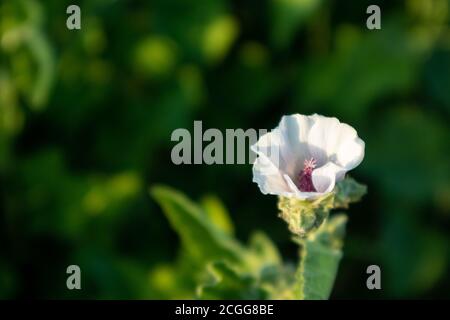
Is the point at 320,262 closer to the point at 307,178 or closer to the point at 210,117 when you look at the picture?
the point at 307,178

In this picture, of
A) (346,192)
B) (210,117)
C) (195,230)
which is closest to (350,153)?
(346,192)

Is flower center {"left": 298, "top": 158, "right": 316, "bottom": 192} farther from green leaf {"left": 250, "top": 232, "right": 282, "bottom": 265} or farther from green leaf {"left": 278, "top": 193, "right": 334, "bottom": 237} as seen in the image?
green leaf {"left": 250, "top": 232, "right": 282, "bottom": 265}

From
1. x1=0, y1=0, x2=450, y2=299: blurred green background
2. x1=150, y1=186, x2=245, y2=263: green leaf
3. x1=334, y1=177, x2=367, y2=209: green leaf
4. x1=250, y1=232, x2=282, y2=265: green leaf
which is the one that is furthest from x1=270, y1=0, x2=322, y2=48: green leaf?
x1=334, y1=177, x2=367, y2=209: green leaf

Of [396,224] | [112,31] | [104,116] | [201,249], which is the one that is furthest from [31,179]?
[396,224]

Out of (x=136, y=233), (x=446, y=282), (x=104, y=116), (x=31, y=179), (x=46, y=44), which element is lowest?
(x=446, y=282)
